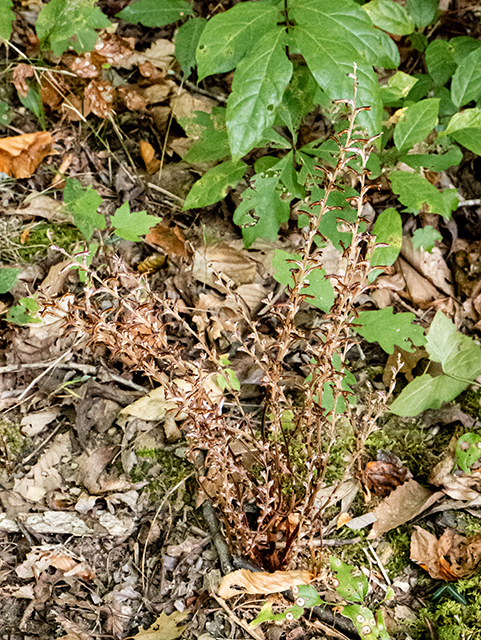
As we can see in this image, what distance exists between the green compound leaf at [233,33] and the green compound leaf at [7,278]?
3.75ft

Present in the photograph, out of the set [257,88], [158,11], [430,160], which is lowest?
[430,160]

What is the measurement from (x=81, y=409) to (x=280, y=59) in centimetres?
152

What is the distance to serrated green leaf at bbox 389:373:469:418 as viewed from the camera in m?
1.88

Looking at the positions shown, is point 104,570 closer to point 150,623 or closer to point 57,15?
point 150,623

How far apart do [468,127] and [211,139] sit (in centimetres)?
112

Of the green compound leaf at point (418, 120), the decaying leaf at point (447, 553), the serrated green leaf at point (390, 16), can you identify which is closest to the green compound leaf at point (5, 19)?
the serrated green leaf at point (390, 16)

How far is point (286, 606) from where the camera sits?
1.56 meters

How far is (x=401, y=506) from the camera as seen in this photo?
1.79 m

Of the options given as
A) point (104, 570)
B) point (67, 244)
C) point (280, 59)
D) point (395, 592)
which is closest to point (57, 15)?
point (67, 244)

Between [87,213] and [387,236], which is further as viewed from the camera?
[87,213]

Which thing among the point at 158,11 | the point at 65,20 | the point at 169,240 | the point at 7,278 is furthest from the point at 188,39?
the point at 7,278

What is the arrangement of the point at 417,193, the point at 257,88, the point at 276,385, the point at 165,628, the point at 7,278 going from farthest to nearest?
the point at 7,278
the point at 417,193
the point at 257,88
the point at 165,628
the point at 276,385

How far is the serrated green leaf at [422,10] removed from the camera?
2430mm

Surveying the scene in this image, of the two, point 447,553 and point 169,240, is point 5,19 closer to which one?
point 169,240
